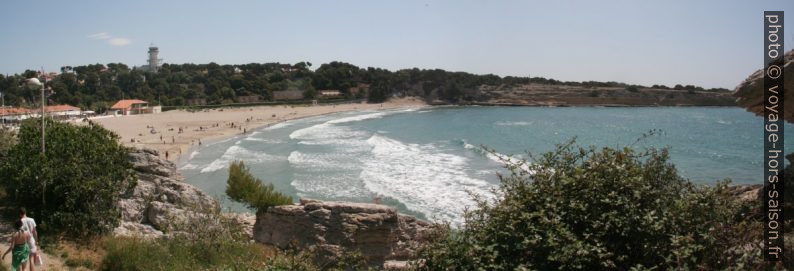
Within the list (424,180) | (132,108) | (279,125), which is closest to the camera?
(424,180)

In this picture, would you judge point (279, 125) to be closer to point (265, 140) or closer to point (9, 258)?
point (265, 140)

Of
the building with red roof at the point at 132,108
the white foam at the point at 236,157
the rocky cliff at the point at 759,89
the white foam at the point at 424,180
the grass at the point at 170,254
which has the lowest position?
the white foam at the point at 424,180

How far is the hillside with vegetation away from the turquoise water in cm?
5551

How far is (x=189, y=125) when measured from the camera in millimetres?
71438

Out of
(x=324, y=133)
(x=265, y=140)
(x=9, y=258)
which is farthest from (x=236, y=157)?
(x=9, y=258)

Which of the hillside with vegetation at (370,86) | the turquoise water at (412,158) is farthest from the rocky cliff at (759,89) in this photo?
the hillside with vegetation at (370,86)

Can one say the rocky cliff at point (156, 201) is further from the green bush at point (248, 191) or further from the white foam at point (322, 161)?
the white foam at point (322, 161)

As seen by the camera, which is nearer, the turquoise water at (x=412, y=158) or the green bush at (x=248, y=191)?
the green bush at (x=248, y=191)

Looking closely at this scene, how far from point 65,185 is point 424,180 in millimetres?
22750

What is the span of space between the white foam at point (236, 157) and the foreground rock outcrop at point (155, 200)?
19860 mm

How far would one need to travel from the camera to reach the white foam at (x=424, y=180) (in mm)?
26109

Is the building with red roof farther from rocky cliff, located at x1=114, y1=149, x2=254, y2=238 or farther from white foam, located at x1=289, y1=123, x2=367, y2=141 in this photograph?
rocky cliff, located at x1=114, y1=149, x2=254, y2=238

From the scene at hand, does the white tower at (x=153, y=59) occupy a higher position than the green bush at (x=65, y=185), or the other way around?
the white tower at (x=153, y=59)

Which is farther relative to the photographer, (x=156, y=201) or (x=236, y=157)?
(x=236, y=157)
